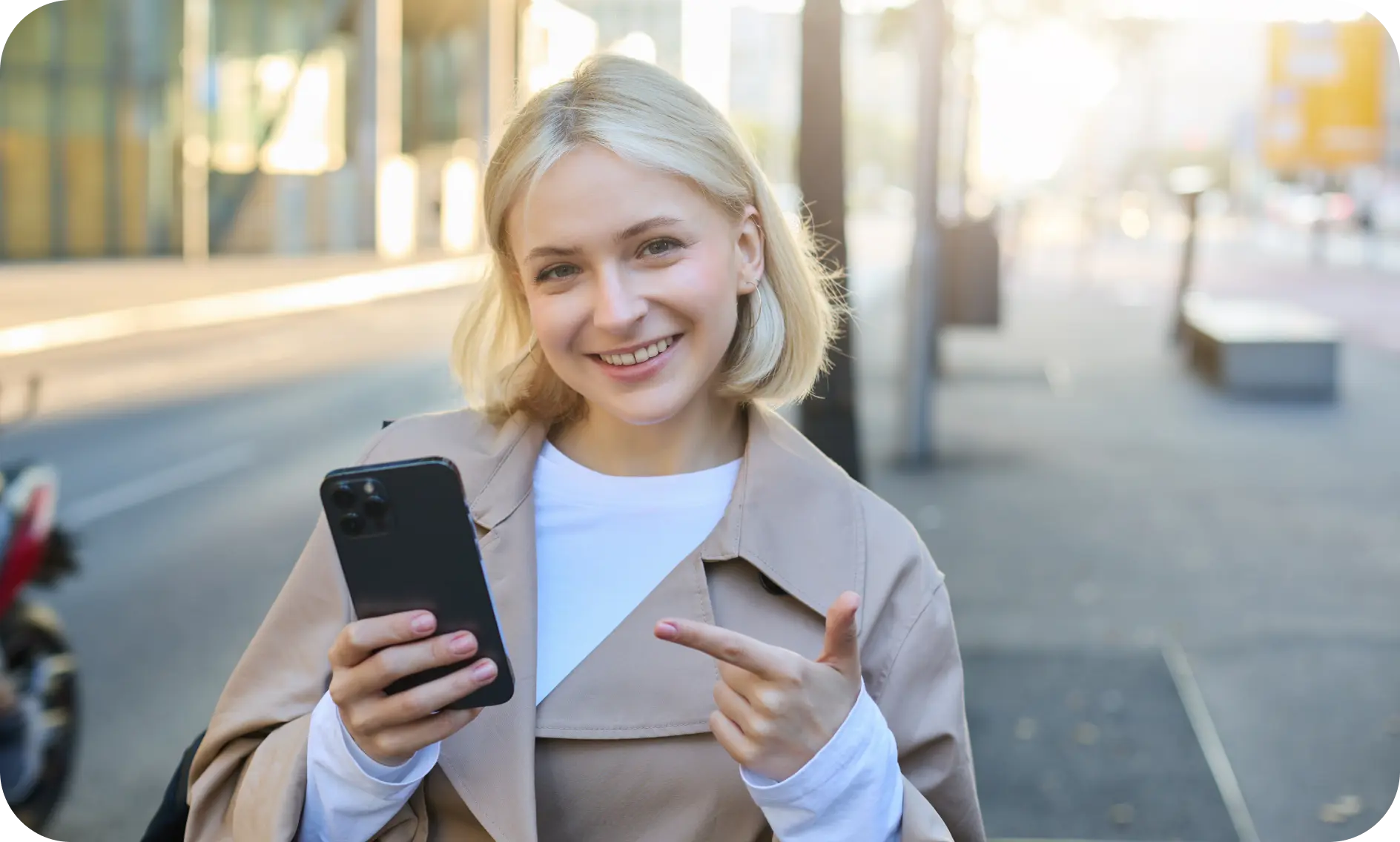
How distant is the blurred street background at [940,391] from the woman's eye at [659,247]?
1.08 feet

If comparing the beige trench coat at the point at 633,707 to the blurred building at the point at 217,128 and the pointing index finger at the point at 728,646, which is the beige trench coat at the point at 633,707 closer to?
the pointing index finger at the point at 728,646

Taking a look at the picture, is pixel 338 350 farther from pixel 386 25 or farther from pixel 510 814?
pixel 386 25

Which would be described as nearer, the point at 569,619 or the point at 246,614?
the point at 569,619

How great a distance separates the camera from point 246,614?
6781mm

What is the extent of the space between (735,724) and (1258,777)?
143 inches

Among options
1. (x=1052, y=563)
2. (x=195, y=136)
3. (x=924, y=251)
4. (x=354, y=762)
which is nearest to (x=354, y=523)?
(x=354, y=762)

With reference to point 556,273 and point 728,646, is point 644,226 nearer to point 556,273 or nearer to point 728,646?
point 556,273

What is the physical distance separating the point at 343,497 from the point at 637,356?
52cm

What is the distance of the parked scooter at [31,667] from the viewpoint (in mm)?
4277

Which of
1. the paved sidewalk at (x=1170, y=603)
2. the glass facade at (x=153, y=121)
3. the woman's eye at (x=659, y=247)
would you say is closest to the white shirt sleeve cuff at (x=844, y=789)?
the woman's eye at (x=659, y=247)

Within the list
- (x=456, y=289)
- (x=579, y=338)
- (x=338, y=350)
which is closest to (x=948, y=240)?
(x=338, y=350)

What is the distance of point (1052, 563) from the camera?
7570mm

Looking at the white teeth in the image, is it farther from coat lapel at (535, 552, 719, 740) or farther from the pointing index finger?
the pointing index finger

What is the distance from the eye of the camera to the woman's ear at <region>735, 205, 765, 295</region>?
232cm
